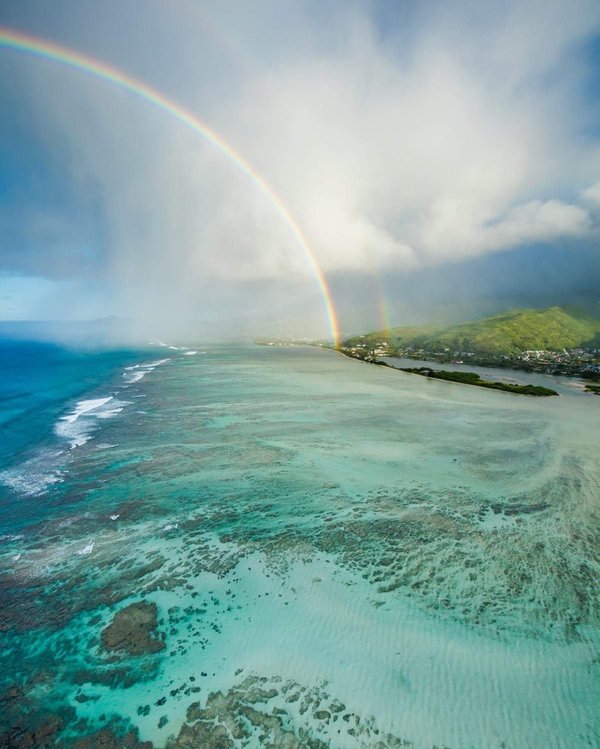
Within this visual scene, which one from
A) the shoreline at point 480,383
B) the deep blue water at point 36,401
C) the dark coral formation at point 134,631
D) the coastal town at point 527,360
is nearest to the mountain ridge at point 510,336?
the coastal town at point 527,360

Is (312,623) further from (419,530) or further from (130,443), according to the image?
(130,443)

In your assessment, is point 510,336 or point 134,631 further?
point 510,336

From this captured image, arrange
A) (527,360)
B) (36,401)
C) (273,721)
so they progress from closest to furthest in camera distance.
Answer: (273,721)
(36,401)
(527,360)

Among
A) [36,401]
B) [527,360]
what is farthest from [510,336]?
[36,401]

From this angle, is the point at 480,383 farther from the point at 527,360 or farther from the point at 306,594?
the point at 306,594

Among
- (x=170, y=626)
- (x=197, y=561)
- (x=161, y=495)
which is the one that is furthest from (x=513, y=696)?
(x=161, y=495)

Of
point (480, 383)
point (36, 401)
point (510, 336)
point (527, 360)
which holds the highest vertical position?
point (510, 336)

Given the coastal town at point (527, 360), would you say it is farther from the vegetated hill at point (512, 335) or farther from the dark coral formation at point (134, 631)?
the dark coral formation at point (134, 631)
